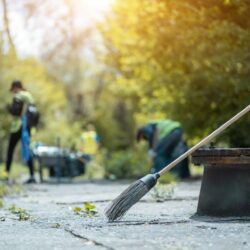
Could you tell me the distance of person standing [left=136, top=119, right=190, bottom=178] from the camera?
16688 millimetres

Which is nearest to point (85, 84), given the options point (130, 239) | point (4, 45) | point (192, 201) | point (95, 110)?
point (95, 110)

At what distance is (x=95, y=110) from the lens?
50500 millimetres

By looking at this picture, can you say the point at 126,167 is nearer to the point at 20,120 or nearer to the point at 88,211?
the point at 20,120

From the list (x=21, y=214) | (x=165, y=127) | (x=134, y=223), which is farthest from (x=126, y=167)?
(x=134, y=223)

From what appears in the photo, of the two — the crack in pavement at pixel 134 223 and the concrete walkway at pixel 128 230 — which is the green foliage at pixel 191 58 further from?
the crack in pavement at pixel 134 223

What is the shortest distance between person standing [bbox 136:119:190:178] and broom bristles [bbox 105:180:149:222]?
30.7 ft

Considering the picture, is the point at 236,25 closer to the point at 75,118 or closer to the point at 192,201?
the point at 192,201

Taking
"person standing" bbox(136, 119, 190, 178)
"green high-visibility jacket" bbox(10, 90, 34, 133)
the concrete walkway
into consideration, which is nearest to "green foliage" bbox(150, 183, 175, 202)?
the concrete walkway

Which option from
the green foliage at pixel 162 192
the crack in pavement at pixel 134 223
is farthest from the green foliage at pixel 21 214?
the green foliage at pixel 162 192

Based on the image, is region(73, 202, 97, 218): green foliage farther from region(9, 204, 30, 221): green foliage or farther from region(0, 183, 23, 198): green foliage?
region(0, 183, 23, 198): green foliage

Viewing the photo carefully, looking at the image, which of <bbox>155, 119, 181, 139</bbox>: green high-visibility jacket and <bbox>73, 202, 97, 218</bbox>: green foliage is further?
<bbox>155, 119, 181, 139</bbox>: green high-visibility jacket

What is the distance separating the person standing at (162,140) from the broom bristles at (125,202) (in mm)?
9363

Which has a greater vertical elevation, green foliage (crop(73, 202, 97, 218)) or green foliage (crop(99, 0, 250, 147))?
green foliage (crop(99, 0, 250, 147))

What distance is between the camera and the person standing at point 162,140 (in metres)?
16.7
